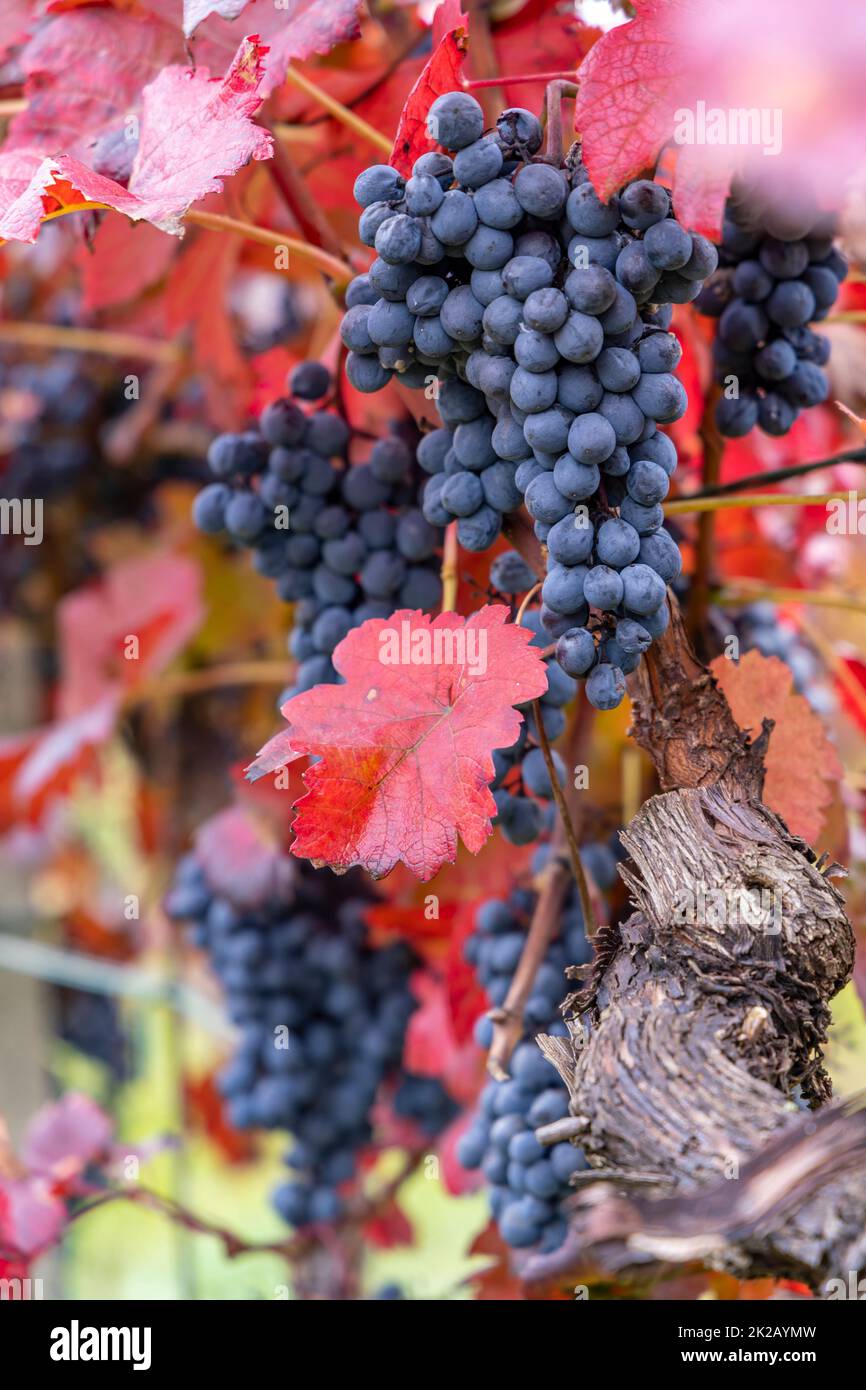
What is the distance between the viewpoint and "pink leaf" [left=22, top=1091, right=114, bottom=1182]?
1.25 m

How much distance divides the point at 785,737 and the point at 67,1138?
93 cm

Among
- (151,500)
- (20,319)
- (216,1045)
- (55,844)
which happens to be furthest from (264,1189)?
(20,319)

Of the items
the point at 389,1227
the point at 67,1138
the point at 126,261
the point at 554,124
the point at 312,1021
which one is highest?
the point at 126,261

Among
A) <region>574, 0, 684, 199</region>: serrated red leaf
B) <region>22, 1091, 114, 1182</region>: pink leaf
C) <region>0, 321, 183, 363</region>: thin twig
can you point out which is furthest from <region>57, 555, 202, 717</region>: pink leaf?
<region>574, 0, 684, 199</region>: serrated red leaf

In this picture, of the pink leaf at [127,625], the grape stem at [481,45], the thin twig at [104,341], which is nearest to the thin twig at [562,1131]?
the grape stem at [481,45]

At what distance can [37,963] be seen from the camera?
71.6 inches

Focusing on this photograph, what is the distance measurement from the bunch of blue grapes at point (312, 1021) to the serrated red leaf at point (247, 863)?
0.01 meters

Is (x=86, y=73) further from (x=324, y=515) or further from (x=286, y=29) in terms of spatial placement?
(x=324, y=515)

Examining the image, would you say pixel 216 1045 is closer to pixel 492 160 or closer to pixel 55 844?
pixel 55 844

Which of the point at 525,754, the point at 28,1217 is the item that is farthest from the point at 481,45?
the point at 28,1217

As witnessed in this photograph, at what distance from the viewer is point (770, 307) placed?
0.77 meters

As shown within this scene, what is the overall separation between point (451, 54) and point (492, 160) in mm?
82
